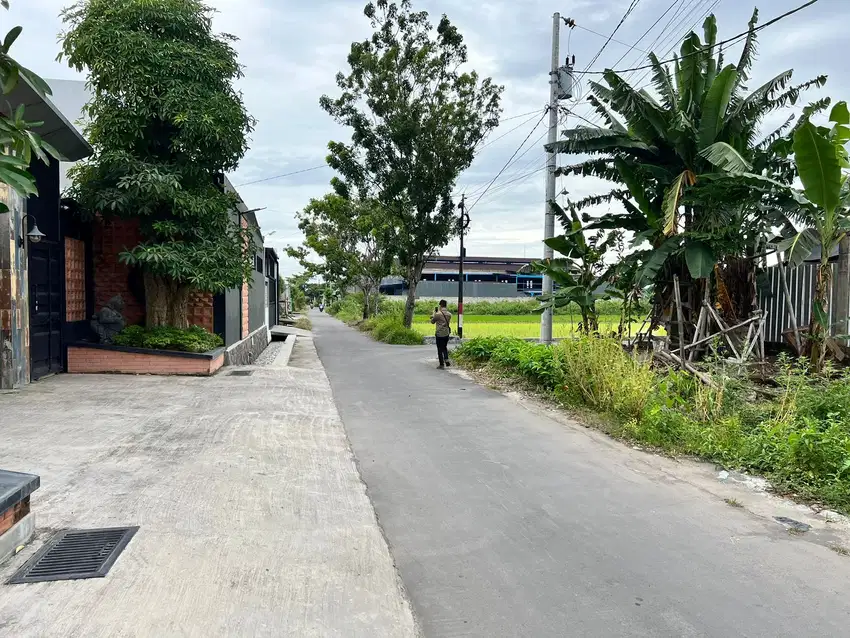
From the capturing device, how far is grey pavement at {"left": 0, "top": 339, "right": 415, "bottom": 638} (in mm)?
3277

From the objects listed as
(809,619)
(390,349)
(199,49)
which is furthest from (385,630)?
(390,349)

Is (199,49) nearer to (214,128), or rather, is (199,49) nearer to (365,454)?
(214,128)

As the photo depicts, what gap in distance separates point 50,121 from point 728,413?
34.9 feet

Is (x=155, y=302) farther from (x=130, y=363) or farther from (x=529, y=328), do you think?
(x=529, y=328)

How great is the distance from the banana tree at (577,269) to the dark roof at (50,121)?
915 centimetres

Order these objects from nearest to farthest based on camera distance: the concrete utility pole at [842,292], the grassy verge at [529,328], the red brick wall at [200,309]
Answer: the concrete utility pole at [842,292] → the grassy verge at [529,328] → the red brick wall at [200,309]

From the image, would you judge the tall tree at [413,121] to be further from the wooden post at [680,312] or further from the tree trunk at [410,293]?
the wooden post at [680,312]

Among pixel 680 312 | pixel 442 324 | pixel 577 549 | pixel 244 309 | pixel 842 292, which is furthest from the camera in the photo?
pixel 244 309

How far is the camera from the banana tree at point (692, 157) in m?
10.4

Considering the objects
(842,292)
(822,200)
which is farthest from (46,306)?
(842,292)

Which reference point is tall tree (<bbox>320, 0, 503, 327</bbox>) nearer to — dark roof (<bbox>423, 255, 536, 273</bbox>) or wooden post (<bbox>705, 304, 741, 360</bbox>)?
wooden post (<bbox>705, 304, 741, 360</bbox>)

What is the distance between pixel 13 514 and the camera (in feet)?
13.1

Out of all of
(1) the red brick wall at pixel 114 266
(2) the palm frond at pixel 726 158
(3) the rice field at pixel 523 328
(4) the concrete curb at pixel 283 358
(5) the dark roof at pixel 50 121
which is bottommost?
(4) the concrete curb at pixel 283 358

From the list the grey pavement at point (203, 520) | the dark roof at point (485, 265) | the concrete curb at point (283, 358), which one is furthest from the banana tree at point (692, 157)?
the dark roof at point (485, 265)
